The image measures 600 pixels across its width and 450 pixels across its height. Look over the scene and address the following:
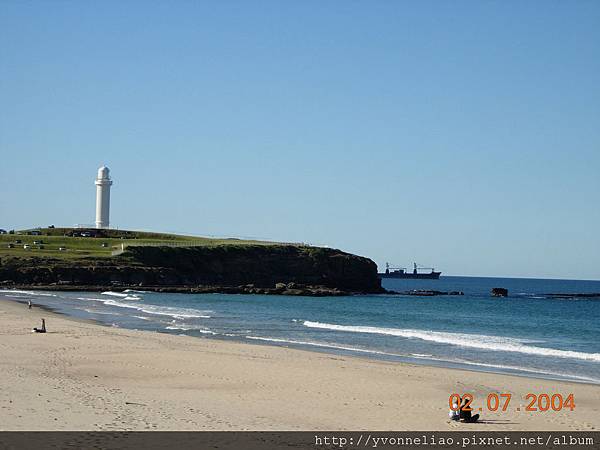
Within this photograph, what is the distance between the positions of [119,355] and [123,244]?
7523 cm

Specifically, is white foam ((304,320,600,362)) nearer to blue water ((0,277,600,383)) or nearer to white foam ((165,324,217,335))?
blue water ((0,277,600,383))

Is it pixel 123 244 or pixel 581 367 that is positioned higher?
pixel 123 244

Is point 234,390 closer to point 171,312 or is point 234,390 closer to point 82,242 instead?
point 171,312

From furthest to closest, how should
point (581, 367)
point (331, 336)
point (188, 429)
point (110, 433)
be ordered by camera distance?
1. point (331, 336)
2. point (581, 367)
3. point (188, 429)
4. point (110, 433)

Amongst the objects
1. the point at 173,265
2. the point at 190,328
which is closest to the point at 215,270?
the point at 173,265

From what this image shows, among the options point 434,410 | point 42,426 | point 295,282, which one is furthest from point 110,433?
point 295,282

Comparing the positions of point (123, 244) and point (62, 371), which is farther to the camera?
point (123, 244)

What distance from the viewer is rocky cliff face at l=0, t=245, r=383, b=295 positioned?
84.7 meters

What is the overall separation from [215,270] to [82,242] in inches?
741

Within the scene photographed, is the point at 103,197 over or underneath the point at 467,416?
over

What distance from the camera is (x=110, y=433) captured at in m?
12.9

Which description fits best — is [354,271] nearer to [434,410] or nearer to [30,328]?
[30,328]

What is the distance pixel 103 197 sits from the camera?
116250mm

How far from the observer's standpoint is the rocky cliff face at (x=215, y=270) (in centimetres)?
8469
